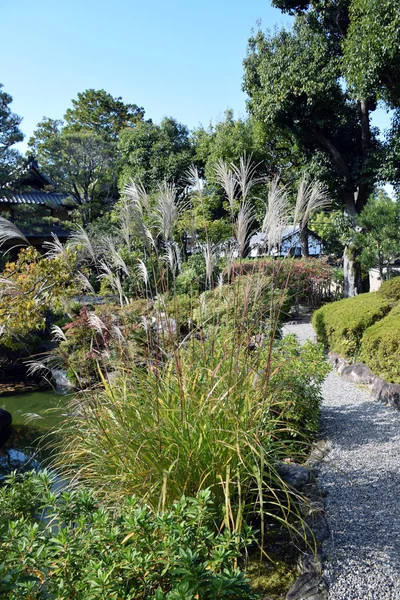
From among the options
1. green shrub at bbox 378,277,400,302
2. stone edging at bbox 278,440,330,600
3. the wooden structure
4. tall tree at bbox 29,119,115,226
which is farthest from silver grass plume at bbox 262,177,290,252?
tall tree at bbox 29,119,115,226

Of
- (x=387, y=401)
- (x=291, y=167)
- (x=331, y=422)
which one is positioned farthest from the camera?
(x=291, y=167)

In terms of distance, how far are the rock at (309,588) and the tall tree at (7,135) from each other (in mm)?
14668

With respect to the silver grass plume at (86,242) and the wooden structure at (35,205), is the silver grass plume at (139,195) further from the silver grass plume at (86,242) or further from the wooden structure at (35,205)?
the wooden structure at (35,205)

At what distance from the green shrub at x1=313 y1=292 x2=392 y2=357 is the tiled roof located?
39.6ft

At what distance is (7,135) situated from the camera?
13609 mm

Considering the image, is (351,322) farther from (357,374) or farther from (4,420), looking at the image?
(4,420)

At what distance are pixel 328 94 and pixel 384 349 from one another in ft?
26.1

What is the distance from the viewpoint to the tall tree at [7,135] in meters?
13.4

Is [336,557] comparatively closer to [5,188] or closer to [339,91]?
[339,91]

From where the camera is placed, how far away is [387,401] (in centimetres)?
430

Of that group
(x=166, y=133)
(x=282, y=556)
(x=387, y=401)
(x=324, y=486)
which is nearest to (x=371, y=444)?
(x=324, y=486)

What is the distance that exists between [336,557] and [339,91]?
1087 cm

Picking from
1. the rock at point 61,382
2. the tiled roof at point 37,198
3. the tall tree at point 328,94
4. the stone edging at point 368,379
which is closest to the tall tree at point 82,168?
the tiled roof at point 37,198

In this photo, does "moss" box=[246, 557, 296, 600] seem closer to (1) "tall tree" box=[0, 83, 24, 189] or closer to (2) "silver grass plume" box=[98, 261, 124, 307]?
(2) "silver grass plume" box=[98, 261, 124, 307]
